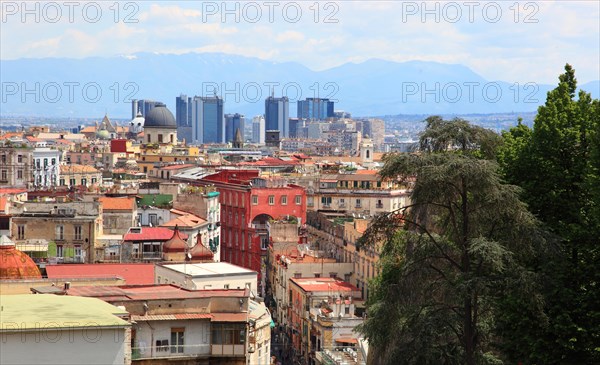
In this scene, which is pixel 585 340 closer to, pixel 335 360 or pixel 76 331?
pixel 76 331

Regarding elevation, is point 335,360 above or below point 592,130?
below

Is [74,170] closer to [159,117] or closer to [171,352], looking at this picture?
[159,117]

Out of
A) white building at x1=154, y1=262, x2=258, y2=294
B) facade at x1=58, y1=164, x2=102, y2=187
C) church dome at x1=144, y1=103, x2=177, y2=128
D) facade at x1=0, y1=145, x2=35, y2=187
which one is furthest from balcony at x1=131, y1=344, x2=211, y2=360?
church dome at x1=144, y1=103, x2=177, y2=128

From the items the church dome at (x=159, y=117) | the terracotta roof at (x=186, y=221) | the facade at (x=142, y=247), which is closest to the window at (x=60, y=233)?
the facade at (x=142, y=247)

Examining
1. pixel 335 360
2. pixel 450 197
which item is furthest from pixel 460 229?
pixel 335 360

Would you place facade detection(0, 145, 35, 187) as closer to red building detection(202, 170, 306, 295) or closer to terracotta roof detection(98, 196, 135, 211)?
red building detection(202, 170, 306, 295)
